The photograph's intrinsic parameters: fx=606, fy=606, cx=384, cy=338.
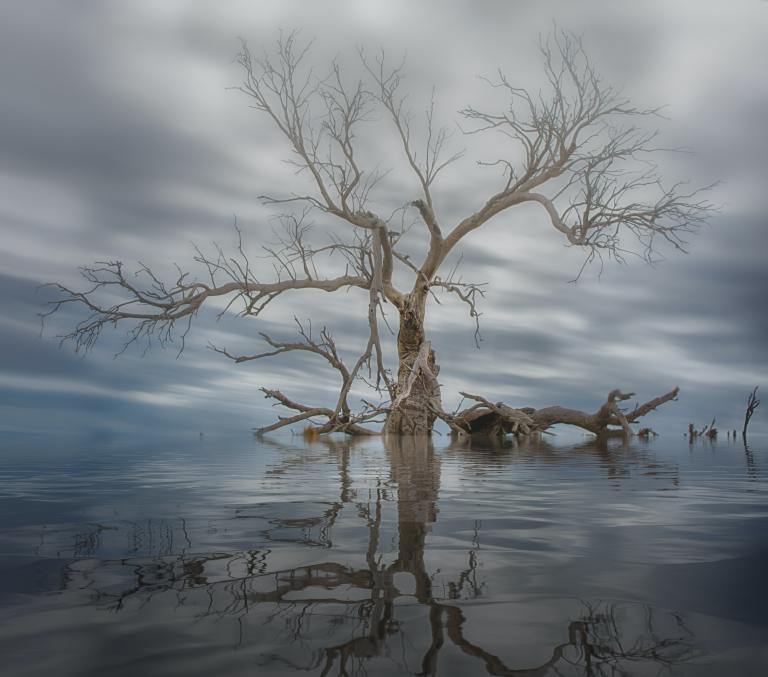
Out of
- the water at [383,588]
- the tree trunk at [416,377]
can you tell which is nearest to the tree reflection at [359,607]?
the water at [383,588]

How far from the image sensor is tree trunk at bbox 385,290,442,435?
17766 millimetres

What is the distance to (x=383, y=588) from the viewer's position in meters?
1.76

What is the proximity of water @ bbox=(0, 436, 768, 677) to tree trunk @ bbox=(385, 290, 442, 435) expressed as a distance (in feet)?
45.5

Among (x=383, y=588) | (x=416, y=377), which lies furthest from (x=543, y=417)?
(x=383, y=588)

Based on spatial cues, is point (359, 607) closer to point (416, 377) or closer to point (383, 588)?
point (383, 588)

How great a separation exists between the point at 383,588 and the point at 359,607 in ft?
0.61

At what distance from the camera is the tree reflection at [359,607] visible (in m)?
1.27

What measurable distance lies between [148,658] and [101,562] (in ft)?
3.39

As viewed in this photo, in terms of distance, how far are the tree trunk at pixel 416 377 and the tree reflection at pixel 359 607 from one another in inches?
598

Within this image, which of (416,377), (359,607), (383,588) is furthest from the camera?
(416,377)

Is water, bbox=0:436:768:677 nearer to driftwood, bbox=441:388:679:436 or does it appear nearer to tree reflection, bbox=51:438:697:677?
tree reflection, bbox=51:438:697:677

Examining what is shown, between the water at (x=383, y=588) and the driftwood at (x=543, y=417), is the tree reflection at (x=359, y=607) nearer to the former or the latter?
the water at (x=383, y=588)

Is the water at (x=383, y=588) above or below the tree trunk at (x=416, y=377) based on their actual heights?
below

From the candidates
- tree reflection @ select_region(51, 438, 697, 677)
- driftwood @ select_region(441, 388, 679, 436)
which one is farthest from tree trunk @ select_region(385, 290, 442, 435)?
tree reflection @ select_region(51, 438, 697, 677)
